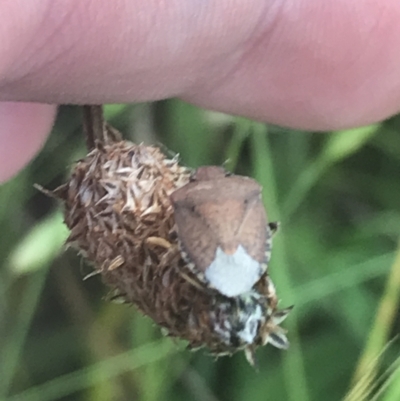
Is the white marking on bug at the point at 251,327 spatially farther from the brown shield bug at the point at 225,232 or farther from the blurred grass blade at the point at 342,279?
the blurred grass blade at the point at 342,279

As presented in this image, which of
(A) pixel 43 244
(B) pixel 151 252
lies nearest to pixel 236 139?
(A) pixel 43 244

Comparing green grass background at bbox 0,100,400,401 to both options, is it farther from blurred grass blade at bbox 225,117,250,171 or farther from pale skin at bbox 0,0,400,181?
pale skin at bbox 0,0,400,181

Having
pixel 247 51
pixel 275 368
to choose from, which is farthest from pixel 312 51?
pixel 275 368

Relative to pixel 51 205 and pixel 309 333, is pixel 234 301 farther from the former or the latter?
pixel 51 205

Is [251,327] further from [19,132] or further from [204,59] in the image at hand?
[19,132]

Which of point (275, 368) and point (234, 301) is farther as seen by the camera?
point (275, 368)

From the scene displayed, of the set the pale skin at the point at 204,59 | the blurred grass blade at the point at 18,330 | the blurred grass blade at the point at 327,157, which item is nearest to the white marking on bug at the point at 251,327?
the pale skin at the point at 204,59

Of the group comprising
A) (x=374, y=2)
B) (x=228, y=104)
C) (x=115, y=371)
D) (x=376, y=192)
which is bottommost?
(x=115, y=371)
